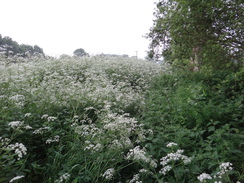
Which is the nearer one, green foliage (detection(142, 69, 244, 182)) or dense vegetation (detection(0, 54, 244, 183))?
dense vegetation (detection(0, 54, 244, 183))

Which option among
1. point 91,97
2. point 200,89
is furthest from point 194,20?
point 91,97

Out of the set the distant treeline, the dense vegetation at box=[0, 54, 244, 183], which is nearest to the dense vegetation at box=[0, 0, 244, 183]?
the dense vegetation at box=[0, 54, 244, 183]

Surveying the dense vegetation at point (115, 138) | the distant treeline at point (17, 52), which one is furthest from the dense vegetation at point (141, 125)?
the distant treeline at point (17, 52)

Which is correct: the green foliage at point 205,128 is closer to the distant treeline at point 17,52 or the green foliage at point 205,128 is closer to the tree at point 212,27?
the tree at point 212,27

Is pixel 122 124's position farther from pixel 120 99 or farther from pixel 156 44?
pixel 156 44

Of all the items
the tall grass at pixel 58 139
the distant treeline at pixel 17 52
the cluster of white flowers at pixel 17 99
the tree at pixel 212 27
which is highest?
the tree at pixel 212 27

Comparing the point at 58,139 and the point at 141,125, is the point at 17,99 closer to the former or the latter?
the point at 58,139

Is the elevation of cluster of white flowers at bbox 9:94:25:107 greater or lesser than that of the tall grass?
greater

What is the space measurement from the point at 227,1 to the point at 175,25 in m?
1.24

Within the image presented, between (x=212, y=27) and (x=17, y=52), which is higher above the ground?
(x=212, y=27)

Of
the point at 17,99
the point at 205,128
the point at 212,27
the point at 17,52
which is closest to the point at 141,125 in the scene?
the point at 205,128

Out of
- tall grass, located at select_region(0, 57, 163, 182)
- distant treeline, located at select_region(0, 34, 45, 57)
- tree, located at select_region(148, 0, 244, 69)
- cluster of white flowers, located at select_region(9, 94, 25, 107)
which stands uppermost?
tree, located at select_region(148, 0, 244, 69)

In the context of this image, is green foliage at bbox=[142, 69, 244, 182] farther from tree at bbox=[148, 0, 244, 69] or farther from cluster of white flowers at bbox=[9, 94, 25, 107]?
cluster of white flowers at bbox=[9, 94, 25, 107]

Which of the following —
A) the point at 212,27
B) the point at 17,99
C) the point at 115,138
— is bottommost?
the point at 115,138
